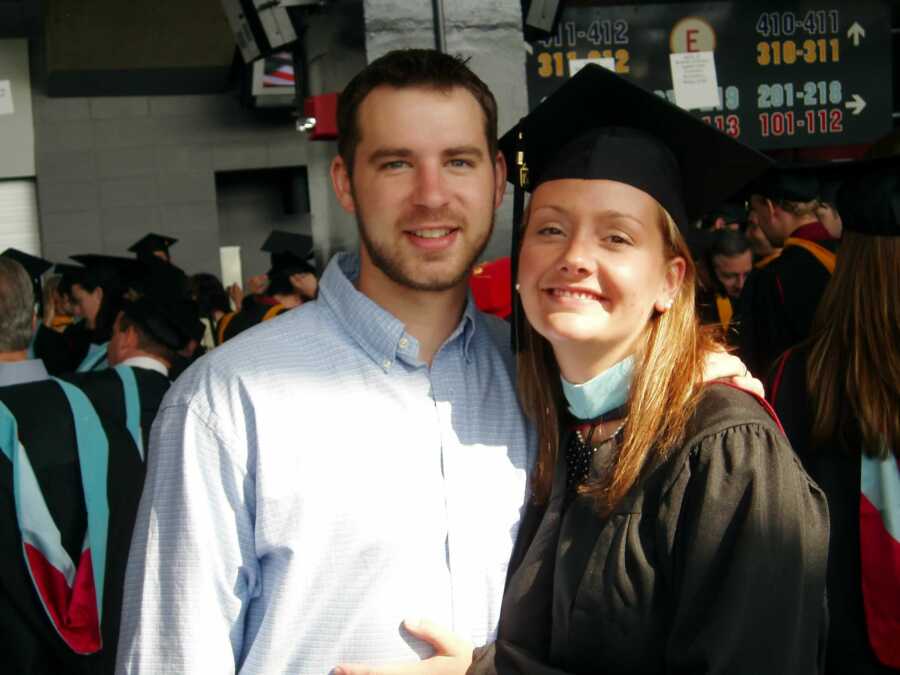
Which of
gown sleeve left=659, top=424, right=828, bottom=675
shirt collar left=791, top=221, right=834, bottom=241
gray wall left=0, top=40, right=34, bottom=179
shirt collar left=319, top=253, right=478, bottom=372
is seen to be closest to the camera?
gown sleeve left=659, top=424, right=828, bottom=675

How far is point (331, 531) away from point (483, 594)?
0.30 m

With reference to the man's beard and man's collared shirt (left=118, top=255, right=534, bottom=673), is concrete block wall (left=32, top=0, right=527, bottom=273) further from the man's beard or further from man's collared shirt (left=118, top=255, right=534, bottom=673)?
man's collared shirt (left=118, top=255, right=534, bottom=673)

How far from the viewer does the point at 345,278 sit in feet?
6.80

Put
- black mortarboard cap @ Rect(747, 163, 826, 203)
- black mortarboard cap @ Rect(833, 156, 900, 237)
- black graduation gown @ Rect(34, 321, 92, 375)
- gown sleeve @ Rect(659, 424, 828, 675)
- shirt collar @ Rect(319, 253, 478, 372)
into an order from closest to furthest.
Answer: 1. gown sleeve @ Rect(659, 424, 828, 675)
2. shirt collar @ Rect(319, 253, 478, 372)
3. black mortarboard cap @ Rect(833, 156, 900, 237)
4. black mortarboard cap @ Rect(747, 163, 826, 203)
5. black graduation gown @ Rect(34, 321, 92, 375)

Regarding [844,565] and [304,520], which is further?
[844,565]

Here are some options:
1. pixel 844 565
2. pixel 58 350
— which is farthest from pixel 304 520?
pixel 58 350

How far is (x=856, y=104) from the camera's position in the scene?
20.4ft

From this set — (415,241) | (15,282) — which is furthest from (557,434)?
(15,282)

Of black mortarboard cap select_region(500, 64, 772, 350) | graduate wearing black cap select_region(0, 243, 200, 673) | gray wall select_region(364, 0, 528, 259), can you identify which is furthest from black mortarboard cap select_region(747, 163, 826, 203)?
graduate wearing black cap select_region(0, 243, 200, 673)

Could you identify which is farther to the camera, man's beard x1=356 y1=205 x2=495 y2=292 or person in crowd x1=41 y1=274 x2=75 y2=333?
person in crowd x1=41 y1=274 x2=75 y2=333

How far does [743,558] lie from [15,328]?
9.64 ft

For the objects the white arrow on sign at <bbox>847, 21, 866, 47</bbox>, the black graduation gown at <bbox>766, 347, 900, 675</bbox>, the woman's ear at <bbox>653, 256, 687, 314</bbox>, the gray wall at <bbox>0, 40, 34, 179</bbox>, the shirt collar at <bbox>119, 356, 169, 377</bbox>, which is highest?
the gray wall at <bbox>0, 40, 34, 179</bbox>

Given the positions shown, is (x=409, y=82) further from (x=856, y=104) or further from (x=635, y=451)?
(x=856, y=104)

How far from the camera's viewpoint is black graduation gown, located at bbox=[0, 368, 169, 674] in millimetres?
3104
